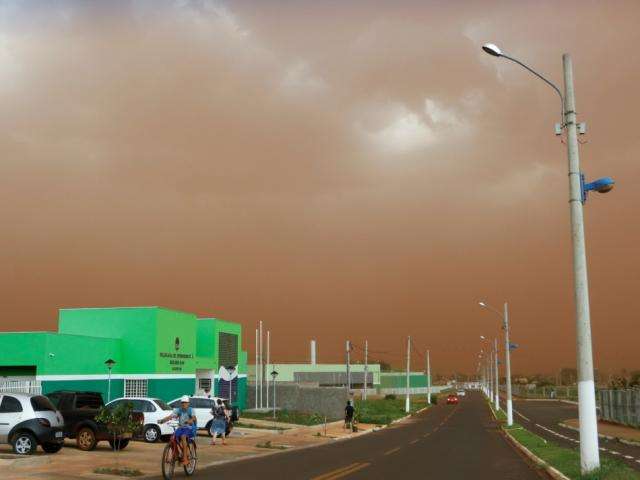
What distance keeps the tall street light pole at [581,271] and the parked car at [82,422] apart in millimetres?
16141

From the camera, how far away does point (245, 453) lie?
2875 centimetres

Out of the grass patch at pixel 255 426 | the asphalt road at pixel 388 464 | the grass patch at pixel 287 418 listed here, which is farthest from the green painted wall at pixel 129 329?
the asphalt road at pixel 388 464

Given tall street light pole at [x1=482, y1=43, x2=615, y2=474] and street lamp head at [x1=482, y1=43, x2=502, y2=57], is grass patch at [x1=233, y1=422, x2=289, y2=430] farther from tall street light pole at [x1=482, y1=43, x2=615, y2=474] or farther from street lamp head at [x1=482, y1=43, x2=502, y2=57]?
street lamp head at [x1=482, y1=43, x2=502, y2=57]

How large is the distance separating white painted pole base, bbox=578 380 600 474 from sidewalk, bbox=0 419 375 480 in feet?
35.3

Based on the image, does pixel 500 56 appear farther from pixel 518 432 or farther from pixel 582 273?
pixel 518 432

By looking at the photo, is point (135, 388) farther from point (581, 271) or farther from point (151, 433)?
point (581, 271)

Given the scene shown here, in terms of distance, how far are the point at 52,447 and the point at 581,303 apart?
16816 mm

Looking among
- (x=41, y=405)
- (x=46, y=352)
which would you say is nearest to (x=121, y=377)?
(x=46, y=352)

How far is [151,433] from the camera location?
32.5 metres

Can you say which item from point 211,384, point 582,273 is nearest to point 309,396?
point 211,384

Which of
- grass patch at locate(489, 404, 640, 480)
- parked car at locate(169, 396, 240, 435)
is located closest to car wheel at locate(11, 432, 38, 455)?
parked car at locate(169, 396, 240, 435)

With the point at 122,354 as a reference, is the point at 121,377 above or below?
below

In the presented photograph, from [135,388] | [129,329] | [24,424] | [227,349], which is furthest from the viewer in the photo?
[227,349]

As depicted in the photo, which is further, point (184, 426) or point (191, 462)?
point (191, 462)
